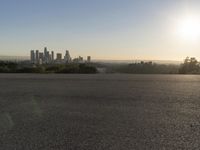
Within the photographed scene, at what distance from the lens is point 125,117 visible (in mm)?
9469

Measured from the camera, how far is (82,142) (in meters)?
6.91

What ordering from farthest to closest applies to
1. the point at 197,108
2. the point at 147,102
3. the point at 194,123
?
the point at 147,102 < the point at 197,108 < the point at 194,123

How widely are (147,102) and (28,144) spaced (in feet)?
20.8

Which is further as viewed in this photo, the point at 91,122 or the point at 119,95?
the point at 119,95

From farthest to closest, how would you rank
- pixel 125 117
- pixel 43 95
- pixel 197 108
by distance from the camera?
1. pixel 43 95
2. pixel 197 108
3. pixel 125 117

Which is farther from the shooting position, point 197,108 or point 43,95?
point 43,95

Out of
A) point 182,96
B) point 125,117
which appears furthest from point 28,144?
point 182,96

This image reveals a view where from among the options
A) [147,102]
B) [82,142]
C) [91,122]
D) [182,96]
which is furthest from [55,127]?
[182,96]

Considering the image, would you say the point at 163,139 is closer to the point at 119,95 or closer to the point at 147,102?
the point at 147,102

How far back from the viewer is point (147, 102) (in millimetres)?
12383

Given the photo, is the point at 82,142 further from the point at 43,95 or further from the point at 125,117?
the point at 43,95

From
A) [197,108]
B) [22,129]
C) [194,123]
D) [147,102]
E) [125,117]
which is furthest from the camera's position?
[147,102]

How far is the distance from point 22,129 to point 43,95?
20.2ft

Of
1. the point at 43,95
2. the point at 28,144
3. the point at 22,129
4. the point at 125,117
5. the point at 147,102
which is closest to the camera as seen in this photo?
the point at 28,144
